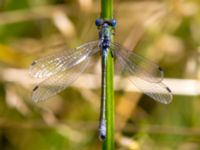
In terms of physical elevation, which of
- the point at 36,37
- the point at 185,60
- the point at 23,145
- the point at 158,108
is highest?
the point at 36,37

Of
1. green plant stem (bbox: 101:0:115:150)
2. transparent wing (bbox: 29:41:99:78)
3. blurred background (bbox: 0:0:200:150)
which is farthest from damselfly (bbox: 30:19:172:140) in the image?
blurred background (bbox: 0:0:200:150)

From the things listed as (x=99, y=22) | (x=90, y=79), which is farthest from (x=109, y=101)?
(x=90, y=79)

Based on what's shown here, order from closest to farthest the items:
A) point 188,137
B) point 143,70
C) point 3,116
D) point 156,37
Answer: point 143,70
point 188,137
point 3,116
point 156,37

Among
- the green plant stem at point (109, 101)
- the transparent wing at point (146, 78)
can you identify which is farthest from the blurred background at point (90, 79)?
the green plant stem at point (109, 101)

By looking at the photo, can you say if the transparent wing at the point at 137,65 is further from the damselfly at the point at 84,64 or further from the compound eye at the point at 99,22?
the compound eye at the point at 99,22

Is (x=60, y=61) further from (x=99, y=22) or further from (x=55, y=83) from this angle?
(x=99, y=22)

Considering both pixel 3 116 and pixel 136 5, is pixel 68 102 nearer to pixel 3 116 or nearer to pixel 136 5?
pixel 3 116

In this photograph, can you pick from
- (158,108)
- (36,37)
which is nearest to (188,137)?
(158,108)
